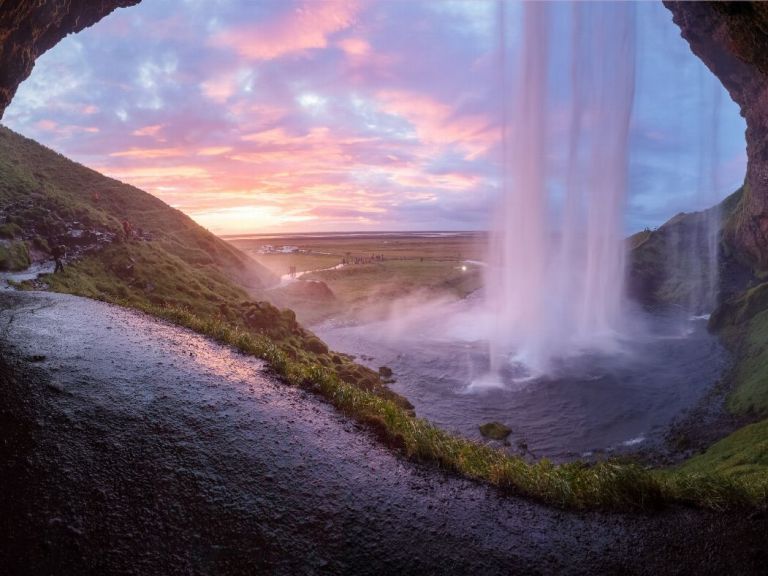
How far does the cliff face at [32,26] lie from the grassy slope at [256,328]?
1363cm

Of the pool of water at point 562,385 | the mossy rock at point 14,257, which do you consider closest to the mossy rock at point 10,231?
the mossy rock at point 14,257

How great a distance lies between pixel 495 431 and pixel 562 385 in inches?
451

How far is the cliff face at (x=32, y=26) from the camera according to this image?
77.4 ft

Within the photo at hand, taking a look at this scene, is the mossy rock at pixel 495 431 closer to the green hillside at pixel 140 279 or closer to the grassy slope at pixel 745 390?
the green hillside at pixel 140 279

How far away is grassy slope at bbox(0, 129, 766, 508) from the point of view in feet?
30.2

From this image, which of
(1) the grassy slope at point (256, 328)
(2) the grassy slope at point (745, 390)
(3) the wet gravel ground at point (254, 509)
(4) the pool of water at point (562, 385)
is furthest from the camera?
(4) the pool of water at point (562, 385)

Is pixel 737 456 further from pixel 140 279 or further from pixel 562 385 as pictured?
pixel 140 279

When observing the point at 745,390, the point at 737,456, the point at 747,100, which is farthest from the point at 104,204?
the point at 747,100

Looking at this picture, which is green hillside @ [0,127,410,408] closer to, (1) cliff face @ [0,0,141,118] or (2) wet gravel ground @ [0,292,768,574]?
(2) wet gravel ground @ [0,292,768,574]

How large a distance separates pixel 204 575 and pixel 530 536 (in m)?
5.89

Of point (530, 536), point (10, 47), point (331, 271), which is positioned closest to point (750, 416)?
point (530, 536)

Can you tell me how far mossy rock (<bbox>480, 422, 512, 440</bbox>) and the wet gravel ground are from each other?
17071 mm

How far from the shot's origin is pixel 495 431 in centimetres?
2659

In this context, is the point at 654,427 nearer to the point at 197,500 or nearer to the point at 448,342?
the point at 448,342
